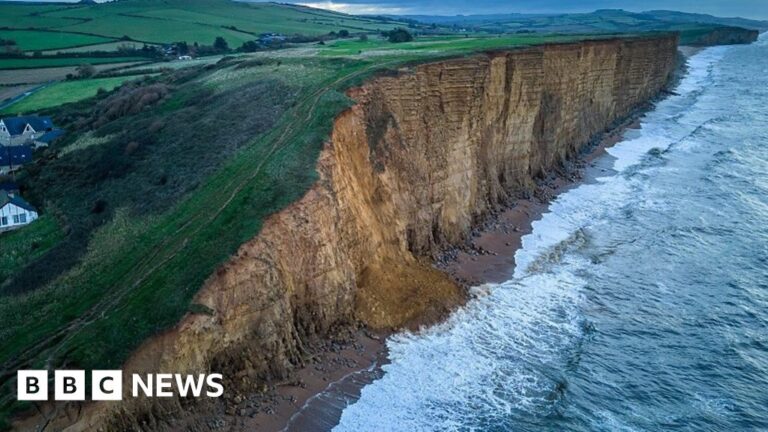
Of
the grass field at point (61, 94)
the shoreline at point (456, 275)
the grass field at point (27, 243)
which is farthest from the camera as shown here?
the grass field at point (61, 94)

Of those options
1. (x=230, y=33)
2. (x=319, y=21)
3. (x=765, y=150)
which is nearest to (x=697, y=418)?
(x=765, y=150)

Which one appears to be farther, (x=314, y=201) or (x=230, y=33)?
(x=230, y=33)

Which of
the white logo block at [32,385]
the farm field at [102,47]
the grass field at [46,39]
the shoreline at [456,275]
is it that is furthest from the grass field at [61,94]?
the white logo block at [32,385]

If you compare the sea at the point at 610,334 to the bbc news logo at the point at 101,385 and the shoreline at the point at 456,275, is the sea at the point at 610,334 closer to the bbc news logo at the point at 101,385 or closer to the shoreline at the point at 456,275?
the shoreline at the point at 456,275

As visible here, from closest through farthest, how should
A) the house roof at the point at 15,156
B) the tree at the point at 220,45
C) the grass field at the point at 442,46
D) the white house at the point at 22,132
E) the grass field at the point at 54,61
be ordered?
the house roof at the point at 15,156, the grass field at the point at 442,46, the white house at the point at 22,132, the grass field at the point at 54,61, the tree at the point at 220,45

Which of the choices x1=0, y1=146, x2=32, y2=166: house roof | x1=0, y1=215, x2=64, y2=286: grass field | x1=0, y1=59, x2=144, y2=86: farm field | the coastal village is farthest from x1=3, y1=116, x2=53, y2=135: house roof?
x1=0, y1=59, x2=144, y2=86: farm field

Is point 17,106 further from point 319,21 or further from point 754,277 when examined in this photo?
point 319,21
